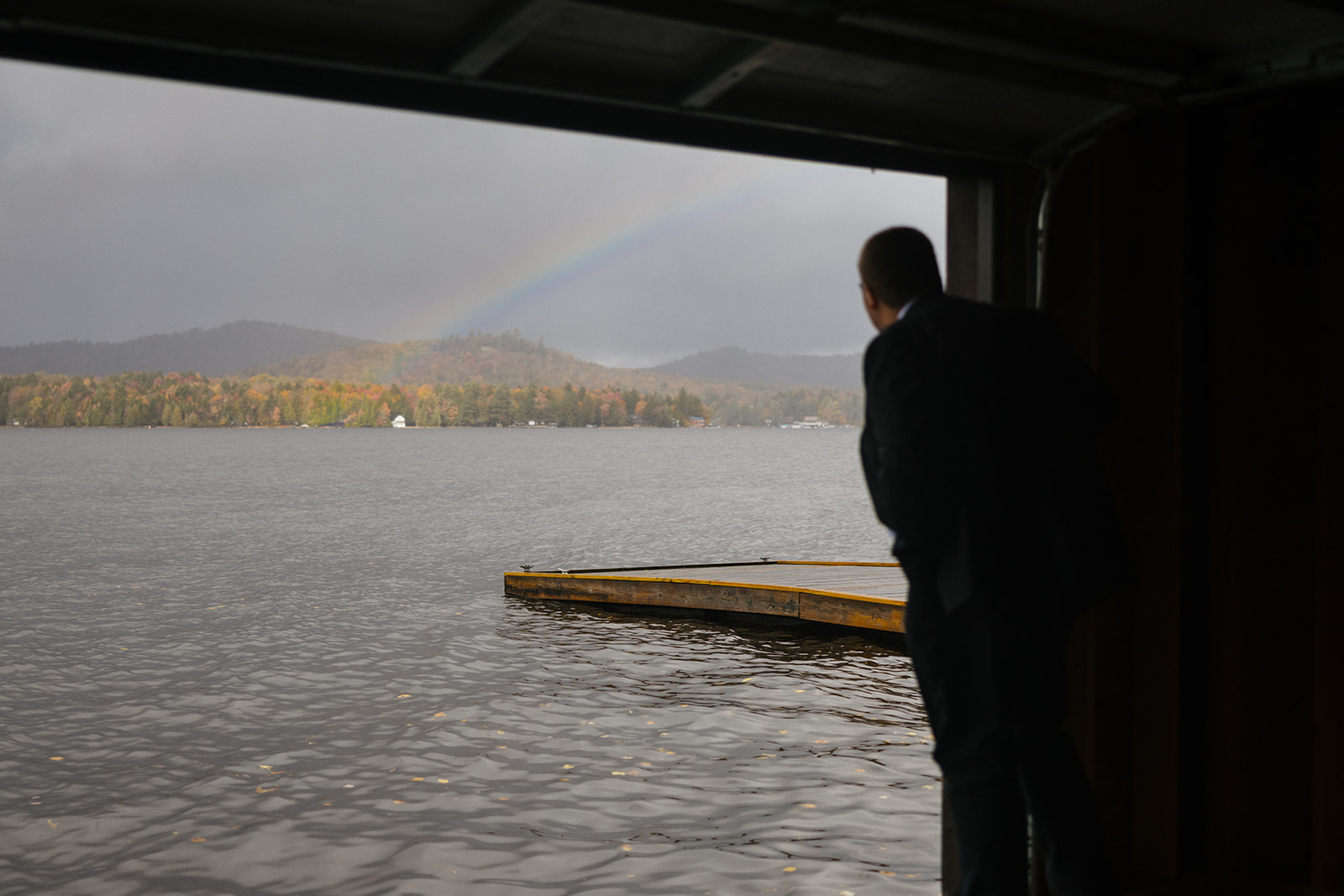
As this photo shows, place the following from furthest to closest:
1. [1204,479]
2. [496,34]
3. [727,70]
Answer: [1204,479], [727,70], [496,34]

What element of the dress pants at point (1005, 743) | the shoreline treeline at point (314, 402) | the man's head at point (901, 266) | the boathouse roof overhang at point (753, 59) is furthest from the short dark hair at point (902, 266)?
the shoreline treeline at point (314, 402)

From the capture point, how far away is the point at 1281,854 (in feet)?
9.95

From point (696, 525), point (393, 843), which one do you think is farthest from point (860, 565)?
point (696, 525)

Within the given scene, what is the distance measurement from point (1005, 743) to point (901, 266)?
3.83 feet

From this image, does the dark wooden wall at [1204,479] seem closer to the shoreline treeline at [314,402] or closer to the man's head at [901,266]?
the man's head at [901,266]

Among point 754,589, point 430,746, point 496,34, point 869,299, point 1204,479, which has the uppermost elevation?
point 496,34

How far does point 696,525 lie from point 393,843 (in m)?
30.6

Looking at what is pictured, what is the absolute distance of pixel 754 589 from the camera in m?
11.3

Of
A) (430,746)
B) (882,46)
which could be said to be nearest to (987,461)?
(882,46)

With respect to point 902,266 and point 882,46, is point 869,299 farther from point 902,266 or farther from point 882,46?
point 882,46

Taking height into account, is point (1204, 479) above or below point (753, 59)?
below

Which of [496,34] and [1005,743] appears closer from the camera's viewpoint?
[496,34]

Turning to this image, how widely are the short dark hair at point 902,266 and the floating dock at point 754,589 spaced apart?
7.41 meters

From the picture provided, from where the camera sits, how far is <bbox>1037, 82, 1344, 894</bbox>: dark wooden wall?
296cm
